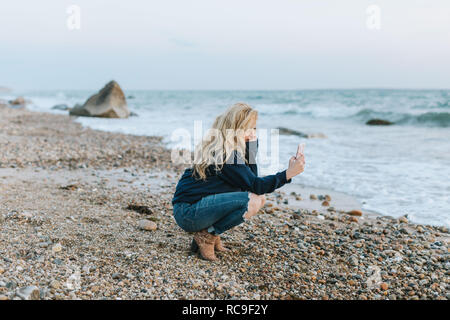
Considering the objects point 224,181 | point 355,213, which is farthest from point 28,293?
point 355,213

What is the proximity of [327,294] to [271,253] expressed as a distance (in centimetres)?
84

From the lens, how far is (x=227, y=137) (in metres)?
3.36

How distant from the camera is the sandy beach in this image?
3.13 meters

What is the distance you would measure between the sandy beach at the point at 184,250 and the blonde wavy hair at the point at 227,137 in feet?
3.15

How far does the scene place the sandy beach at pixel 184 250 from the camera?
313cm

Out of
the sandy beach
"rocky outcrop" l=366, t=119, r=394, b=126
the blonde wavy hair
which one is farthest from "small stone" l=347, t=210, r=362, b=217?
"rocky outcrop" l=366, t=119, r=394, b=126

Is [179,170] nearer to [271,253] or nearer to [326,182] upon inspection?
[326,182]

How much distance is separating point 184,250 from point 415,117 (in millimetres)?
20989

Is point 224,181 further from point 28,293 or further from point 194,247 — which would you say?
point 28,293

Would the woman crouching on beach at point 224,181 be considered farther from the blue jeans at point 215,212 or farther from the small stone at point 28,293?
the small stone at point 28,293

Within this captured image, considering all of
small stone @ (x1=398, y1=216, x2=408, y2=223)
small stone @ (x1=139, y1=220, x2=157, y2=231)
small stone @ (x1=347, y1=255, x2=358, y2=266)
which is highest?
small stone @ (x1=139, y1=220, x2=157, y2=231)

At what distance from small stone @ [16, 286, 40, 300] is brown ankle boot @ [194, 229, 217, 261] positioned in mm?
1407

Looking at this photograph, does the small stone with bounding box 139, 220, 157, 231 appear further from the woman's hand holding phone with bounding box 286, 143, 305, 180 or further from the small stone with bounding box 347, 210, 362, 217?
the small stone with bounding box 347, 210, 362, 217
